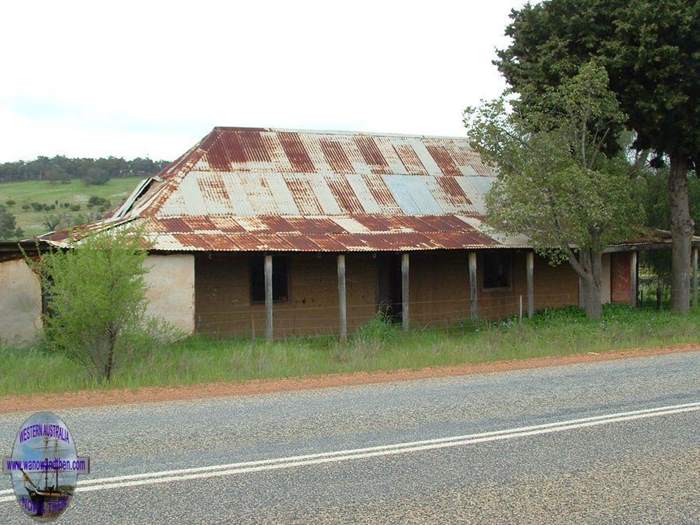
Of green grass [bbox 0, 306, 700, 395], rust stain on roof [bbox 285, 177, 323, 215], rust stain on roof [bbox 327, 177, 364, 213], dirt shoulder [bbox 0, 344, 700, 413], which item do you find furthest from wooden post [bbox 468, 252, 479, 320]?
dirt shoulder [bbox 0, 344, 700, 413]

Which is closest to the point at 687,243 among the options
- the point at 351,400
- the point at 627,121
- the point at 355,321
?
the point at 627,121

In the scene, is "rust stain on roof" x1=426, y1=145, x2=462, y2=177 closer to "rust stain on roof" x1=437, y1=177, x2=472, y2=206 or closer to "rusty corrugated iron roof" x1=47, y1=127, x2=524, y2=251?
"rusty corrugated iron roof" x1=47, y1=127, x2=524, y2=251

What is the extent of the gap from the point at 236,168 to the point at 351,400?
13.5 metres

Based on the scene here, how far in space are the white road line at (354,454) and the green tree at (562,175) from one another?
33.6ft

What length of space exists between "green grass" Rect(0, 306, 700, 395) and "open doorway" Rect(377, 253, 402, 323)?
94.4 inches

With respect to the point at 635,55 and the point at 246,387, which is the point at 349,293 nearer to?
the point at 635,55

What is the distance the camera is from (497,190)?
1947 centimetres

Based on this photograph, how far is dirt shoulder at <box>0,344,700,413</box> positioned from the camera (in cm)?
923

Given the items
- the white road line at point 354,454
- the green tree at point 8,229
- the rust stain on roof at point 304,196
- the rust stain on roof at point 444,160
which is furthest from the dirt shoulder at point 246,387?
the green tree at point 8,229

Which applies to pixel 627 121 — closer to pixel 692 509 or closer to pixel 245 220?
pixel 245 220

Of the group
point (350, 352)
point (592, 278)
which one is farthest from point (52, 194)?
point (350, 352)

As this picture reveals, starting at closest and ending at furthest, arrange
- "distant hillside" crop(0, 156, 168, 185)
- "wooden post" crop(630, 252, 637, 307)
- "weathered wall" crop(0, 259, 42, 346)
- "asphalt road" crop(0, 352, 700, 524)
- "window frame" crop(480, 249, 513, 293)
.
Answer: "asphalt road" crop(0, 352, 700, 524)
"weathered wall" crop(0, 259, 42, 346)
"window frame" crop(480, 249, 513, 293)
"wooden post" crop(630, 252, 637, 307)
"distant hillside" crop(0, 156, 168, 185)

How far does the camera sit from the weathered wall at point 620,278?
2409 cm

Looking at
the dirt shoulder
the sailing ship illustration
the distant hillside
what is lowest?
the dirt shoulder
